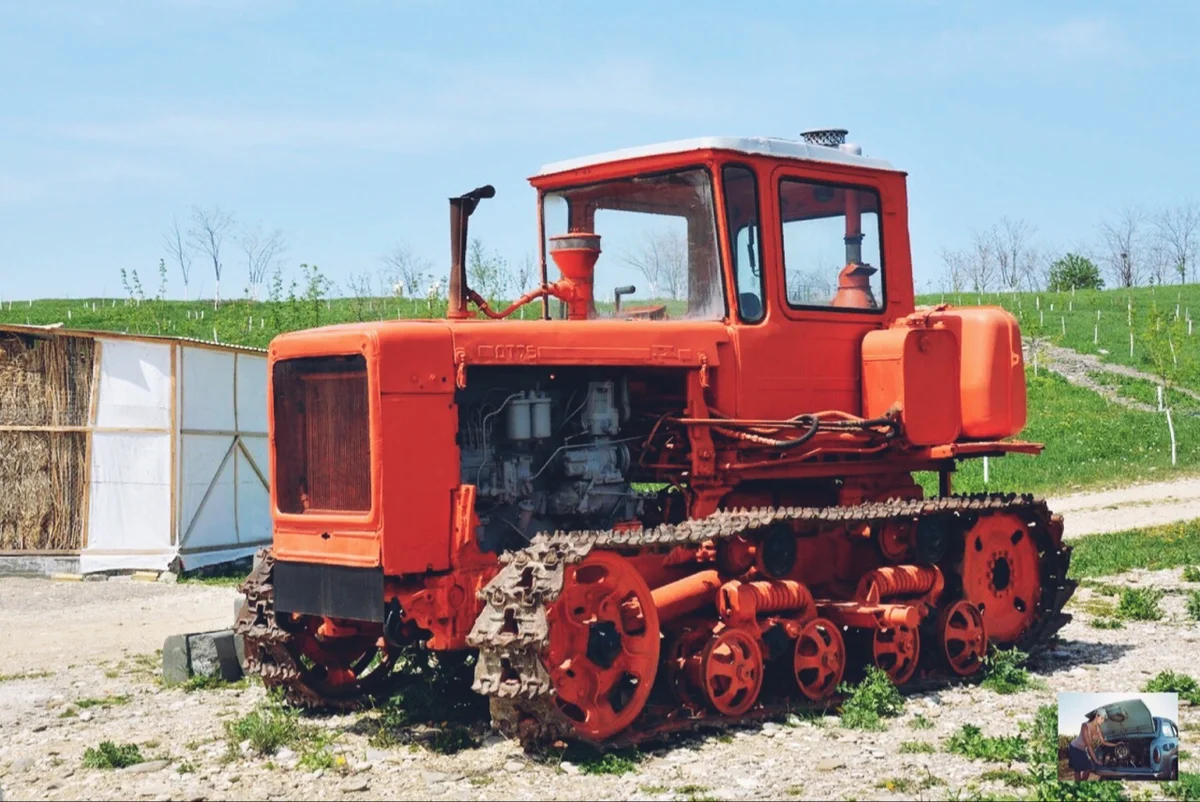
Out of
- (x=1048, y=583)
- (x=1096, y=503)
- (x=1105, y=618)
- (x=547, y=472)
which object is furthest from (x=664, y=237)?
(x=1096, y=503)

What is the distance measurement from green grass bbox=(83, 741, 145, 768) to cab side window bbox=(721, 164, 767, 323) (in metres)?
4.75

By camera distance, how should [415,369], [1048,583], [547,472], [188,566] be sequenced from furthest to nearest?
[188,566], [1048,583], [547,472], [415,369]

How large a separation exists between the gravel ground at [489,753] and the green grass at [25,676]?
0.12ft

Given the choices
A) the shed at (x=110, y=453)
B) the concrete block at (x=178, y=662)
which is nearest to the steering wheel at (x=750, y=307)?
the concrete block at (x=178, y=662)

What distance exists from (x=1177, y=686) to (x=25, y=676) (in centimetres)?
894

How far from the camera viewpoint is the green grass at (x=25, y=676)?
11.8m

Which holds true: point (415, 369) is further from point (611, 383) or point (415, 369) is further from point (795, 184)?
point (795, 184)

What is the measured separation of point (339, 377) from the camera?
869 centimetres

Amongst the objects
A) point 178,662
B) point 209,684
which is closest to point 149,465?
point 178,662

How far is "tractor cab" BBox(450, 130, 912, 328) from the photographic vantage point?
9836mm

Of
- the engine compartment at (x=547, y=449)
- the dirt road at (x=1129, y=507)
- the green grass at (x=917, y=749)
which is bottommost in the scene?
the green grass at (x=917, y=749)

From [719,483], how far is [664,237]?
180 centimetres

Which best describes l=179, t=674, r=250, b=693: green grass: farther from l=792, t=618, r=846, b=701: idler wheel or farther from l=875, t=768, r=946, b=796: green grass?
l=875, t=768, r=946, b=796: green grass

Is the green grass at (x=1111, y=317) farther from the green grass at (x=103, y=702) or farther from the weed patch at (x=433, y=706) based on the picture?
the green grass at (x=103, y=702)
